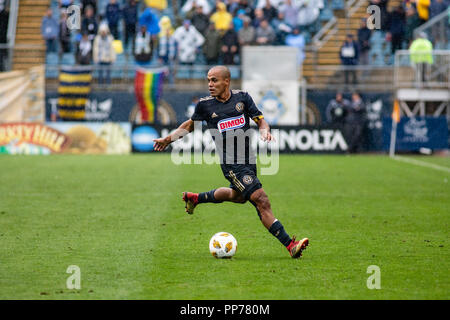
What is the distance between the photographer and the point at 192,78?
29000mm

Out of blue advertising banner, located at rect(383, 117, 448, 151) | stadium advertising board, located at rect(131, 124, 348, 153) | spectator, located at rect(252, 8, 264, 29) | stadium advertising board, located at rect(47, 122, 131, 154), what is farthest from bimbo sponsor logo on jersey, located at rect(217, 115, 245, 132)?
spectator, located at rect(252, 8, 264, 29)

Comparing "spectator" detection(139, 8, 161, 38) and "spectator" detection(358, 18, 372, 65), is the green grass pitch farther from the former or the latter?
"spectator" detection(139, 8, 161, 38)

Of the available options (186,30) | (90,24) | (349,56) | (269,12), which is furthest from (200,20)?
(349,56)

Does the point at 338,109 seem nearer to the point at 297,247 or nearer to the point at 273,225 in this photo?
the point at 273,225

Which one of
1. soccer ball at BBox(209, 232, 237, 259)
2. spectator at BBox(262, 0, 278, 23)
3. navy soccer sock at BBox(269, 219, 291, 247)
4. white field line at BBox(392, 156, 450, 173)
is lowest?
white field line at BBox(392, 156, 450, 173)

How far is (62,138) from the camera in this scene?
25766 millimetres

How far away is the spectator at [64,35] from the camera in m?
29.2

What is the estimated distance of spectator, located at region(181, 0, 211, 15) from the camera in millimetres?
29516

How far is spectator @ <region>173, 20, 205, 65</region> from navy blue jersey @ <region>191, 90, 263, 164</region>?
64.4 ft

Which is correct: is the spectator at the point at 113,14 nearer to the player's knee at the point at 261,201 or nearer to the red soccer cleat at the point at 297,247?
the player's knee at the point at 261,201

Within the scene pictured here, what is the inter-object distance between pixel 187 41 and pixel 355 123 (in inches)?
266
